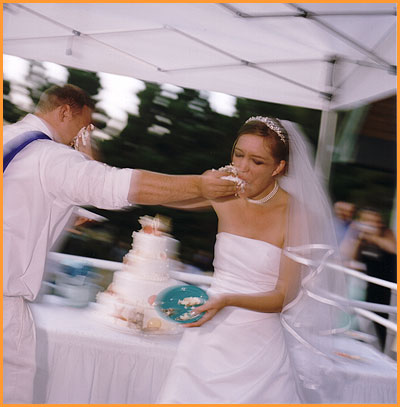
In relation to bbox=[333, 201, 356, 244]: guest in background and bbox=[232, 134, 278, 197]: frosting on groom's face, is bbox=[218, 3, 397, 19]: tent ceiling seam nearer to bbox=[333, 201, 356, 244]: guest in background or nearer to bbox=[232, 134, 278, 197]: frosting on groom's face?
bbox=[232, 134, 278, 197]: frosting on groom's face

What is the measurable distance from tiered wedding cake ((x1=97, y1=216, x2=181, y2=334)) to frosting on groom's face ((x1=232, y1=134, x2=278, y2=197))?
22.0 inches

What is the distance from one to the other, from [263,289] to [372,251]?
119cm

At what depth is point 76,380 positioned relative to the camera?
2279mm

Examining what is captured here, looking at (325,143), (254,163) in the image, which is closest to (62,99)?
(254,163)

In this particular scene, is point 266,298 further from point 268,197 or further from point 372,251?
point 372,251

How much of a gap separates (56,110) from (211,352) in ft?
3.93

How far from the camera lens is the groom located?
5.99 ft

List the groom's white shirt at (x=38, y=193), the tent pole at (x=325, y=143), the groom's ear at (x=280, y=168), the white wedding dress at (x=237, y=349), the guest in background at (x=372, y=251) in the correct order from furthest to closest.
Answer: the guest in background at (x=372, y=251), the tent pole at (x=325, y=143), the groom's ear at (x=280, y=168), the white wedding dress at (x=237, y=349), the groom's white shirt at (x=38, y=193)

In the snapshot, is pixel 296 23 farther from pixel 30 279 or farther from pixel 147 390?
pixel 147 390

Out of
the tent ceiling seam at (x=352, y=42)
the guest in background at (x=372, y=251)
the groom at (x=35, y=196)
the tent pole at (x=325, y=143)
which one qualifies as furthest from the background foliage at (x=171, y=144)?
the groom at (x=35, y=196)

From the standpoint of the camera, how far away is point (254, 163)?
2.18 meters

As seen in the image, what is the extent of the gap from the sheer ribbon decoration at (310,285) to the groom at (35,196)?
1.44ft

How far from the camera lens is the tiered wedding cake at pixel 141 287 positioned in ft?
7.70

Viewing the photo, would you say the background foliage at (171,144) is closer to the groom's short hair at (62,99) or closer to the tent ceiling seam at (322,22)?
the groom's short hair at (62,99)
